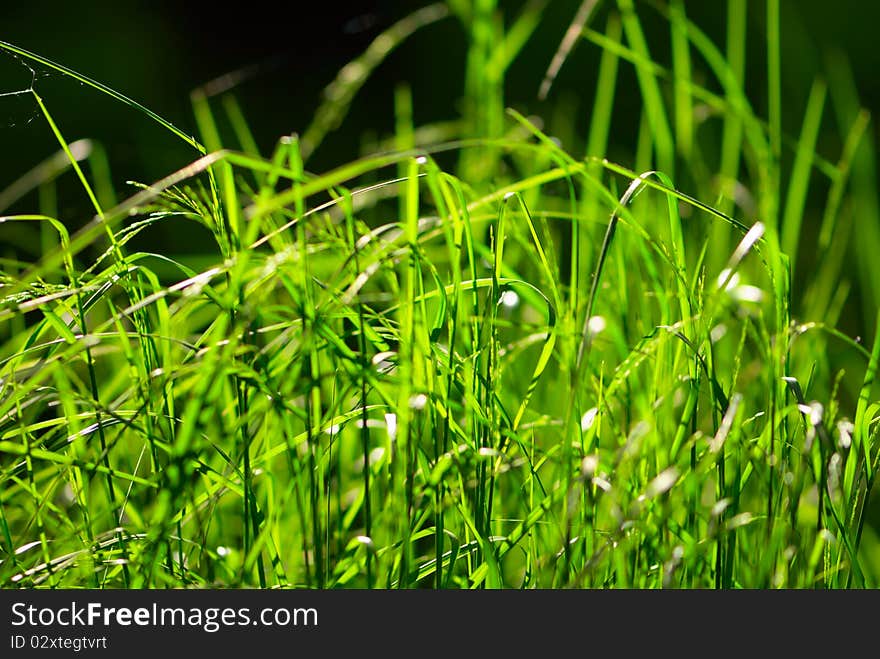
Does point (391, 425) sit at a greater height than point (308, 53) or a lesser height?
lesser

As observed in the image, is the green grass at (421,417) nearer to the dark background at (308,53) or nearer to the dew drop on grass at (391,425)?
the dew drop on grass at (391,425)

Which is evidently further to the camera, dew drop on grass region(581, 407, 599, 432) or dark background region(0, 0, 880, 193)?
dark background region(0, 0, 880, 193)

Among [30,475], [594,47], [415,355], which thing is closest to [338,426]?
[415,355]

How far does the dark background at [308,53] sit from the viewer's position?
7.39ft

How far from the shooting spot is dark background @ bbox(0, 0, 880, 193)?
2.25m

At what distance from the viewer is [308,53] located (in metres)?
2.50

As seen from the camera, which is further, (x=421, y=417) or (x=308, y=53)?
(x=308, y=53)

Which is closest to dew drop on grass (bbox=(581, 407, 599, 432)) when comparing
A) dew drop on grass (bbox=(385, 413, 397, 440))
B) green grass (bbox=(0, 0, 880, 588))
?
green grass (bbox=(0, 0, 880, 588))

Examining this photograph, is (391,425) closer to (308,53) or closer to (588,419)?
(588,419)

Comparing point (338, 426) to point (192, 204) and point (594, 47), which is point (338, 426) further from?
point (594, 47)

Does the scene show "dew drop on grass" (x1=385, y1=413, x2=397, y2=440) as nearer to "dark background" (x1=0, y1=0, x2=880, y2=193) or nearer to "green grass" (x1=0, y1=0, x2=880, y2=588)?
"green grass" (x1=0, y1=0, x2=880, y2=588)

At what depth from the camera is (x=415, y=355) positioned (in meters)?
0.53

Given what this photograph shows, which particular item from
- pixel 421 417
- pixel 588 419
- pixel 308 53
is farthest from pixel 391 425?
pixel 308 53

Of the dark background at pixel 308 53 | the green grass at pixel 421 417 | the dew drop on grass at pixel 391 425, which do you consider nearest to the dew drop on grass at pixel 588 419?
the green grass at pixel 421 417
